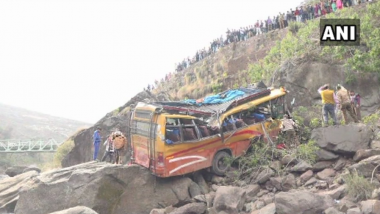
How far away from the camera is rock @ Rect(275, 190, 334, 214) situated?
19.7 feet

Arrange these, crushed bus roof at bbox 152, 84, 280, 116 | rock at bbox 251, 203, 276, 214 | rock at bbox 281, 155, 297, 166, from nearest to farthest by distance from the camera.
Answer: rock at bbox 251, 203, 276, 214, rock at bbox 281, 155, 297, 166, crushed bus roof at bbox 152, 84, 280, 116

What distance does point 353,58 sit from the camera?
41.4 ft

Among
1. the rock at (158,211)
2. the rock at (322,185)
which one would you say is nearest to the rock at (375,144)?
the rock at (322,185)

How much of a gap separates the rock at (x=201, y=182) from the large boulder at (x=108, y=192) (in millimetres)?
364

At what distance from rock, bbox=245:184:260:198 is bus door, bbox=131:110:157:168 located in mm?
2457

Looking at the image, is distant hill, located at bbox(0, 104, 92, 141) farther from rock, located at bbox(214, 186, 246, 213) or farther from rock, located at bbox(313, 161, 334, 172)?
rock, located at bbox(313, 161, 334, 172)

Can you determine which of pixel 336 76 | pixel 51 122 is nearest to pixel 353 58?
pixel 336 76

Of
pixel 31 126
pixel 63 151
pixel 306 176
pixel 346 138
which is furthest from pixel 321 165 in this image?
pixel 31 126

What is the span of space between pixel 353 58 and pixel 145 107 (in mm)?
8230

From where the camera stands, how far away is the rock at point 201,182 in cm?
873

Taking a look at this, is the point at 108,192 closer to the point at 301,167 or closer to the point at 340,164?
the point at 301,167

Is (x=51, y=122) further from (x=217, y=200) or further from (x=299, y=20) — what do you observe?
(x=217, y=200)

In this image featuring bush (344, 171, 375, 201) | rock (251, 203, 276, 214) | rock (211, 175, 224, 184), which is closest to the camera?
bush (344, 171, 375, 201)

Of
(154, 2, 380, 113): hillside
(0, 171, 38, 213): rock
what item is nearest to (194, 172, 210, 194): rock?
(154, 2, 380, 113): hillside
